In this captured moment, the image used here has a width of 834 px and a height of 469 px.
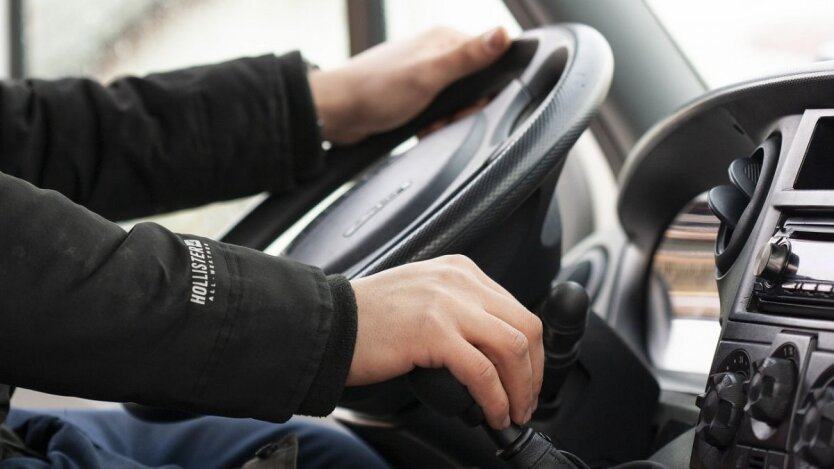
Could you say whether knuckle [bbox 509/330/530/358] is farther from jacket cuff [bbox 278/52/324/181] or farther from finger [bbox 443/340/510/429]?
jacket cuff [bbox 278/52/324/181]

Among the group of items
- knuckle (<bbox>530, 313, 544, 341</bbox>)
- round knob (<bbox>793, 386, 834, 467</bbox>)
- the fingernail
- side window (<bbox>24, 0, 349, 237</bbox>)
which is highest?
knuckle (<bbox>530, 313, 544, 341</bbox>)

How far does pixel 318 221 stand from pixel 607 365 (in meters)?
0.34

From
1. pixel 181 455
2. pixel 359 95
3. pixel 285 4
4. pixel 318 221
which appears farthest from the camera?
pixel 285 4

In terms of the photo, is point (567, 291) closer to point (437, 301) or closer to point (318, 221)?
point (437, 301)

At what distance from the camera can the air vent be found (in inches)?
28.5

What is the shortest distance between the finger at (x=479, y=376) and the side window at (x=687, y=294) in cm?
49

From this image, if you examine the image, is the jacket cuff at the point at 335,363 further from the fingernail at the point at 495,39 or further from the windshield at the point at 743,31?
the windshield at the point at 743,31

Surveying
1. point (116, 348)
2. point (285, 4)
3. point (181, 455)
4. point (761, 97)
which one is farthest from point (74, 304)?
point (285, 4)

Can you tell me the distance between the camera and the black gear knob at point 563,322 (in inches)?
33.1

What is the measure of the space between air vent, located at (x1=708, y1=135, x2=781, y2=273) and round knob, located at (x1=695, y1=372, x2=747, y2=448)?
0.36 feet

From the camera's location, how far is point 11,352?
620 millimetres

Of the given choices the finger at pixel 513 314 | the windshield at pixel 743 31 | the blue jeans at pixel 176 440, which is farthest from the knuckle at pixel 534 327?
the windshield at pixel 743 31

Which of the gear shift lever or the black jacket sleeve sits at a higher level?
the black jacket sleeve

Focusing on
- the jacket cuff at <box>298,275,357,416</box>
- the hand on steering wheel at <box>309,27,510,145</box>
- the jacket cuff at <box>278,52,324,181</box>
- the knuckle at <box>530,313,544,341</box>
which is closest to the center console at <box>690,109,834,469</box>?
the knuckle at <box>530,313,544,341</box>
